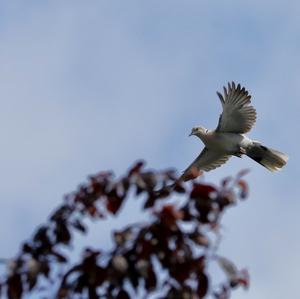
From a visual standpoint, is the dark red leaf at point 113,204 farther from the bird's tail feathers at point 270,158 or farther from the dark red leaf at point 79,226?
the bird's tail feathers at point 270,158

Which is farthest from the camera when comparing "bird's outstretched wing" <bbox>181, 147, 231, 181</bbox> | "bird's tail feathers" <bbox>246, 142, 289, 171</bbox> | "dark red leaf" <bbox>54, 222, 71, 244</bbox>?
"bird's outstretched wing" <bbox>181, 147, 231, 181</bbox>

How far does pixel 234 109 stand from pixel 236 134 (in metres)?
0.49

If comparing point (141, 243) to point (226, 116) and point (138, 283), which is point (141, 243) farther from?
point (226, 116)

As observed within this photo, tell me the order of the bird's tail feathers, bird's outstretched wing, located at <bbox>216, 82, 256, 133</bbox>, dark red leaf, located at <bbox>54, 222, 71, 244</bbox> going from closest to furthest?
dark red leaf, located at <bbox>54, 222, 71, 244</bbox>
bird's outstretched wing, located at <bbox>216, 82, 256, 133</bbox>
the bird's tail feathers

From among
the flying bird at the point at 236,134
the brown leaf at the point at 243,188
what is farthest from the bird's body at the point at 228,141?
the brown leaf at the point at 243,188

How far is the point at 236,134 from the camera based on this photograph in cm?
1814

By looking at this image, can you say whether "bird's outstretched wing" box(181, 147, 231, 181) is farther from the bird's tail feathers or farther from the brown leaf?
the brown leaf

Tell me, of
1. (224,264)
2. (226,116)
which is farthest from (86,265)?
(226,116)

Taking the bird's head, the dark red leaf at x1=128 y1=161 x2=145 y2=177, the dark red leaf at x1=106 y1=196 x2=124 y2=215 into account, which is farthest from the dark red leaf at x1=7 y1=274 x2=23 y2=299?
the bird's head

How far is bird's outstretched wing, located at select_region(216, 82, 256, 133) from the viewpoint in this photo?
58.7ft

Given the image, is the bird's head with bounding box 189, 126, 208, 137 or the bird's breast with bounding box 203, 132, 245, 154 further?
the bird's head with bounding box 189, 126, 208, 137

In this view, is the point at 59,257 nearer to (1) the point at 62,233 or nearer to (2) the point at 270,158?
(1) the point at 62,233

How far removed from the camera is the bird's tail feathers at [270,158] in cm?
1844

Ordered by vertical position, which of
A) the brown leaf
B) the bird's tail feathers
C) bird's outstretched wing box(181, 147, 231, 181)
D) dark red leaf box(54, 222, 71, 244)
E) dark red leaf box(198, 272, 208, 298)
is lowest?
dark red leaf box(198, 272, 208, 298)
